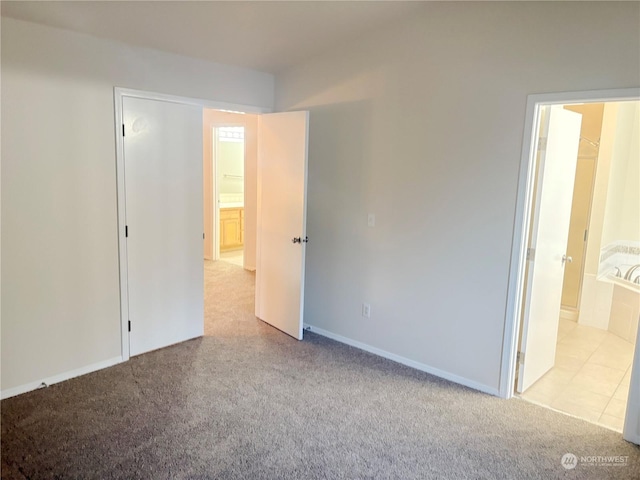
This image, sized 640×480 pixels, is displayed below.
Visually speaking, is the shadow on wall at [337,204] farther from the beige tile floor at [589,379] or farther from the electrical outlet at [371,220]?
the beige tile floor at [589,379]

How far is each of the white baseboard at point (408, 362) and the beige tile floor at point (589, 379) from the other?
0.30 metres

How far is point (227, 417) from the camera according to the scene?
2.73m

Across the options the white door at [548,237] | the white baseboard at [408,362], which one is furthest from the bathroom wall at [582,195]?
the white baseboard at [408,362]

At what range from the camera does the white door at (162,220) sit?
334 cm

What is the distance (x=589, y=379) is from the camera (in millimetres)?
3451

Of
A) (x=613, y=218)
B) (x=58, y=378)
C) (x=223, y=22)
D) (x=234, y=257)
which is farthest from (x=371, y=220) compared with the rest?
(x=234, y=257)

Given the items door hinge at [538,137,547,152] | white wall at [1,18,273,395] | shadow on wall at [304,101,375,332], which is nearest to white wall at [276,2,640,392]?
shadow on wall at [304,101,375,332]

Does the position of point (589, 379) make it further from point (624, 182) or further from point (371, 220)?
point (624, 182)

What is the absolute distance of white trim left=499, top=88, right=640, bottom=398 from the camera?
2.58 metres

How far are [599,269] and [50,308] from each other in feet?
17.3

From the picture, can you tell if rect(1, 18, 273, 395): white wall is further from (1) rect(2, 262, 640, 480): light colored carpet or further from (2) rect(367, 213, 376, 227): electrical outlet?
(2) rect(367, 213, 376, 227): electrical outlet

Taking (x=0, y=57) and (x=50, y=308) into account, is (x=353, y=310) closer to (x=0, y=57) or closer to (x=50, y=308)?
(x=50, y=308)

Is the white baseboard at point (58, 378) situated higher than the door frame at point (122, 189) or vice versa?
the door frame at point (122, 189)

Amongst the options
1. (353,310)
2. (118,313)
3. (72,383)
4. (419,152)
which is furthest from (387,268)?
(72,383)
